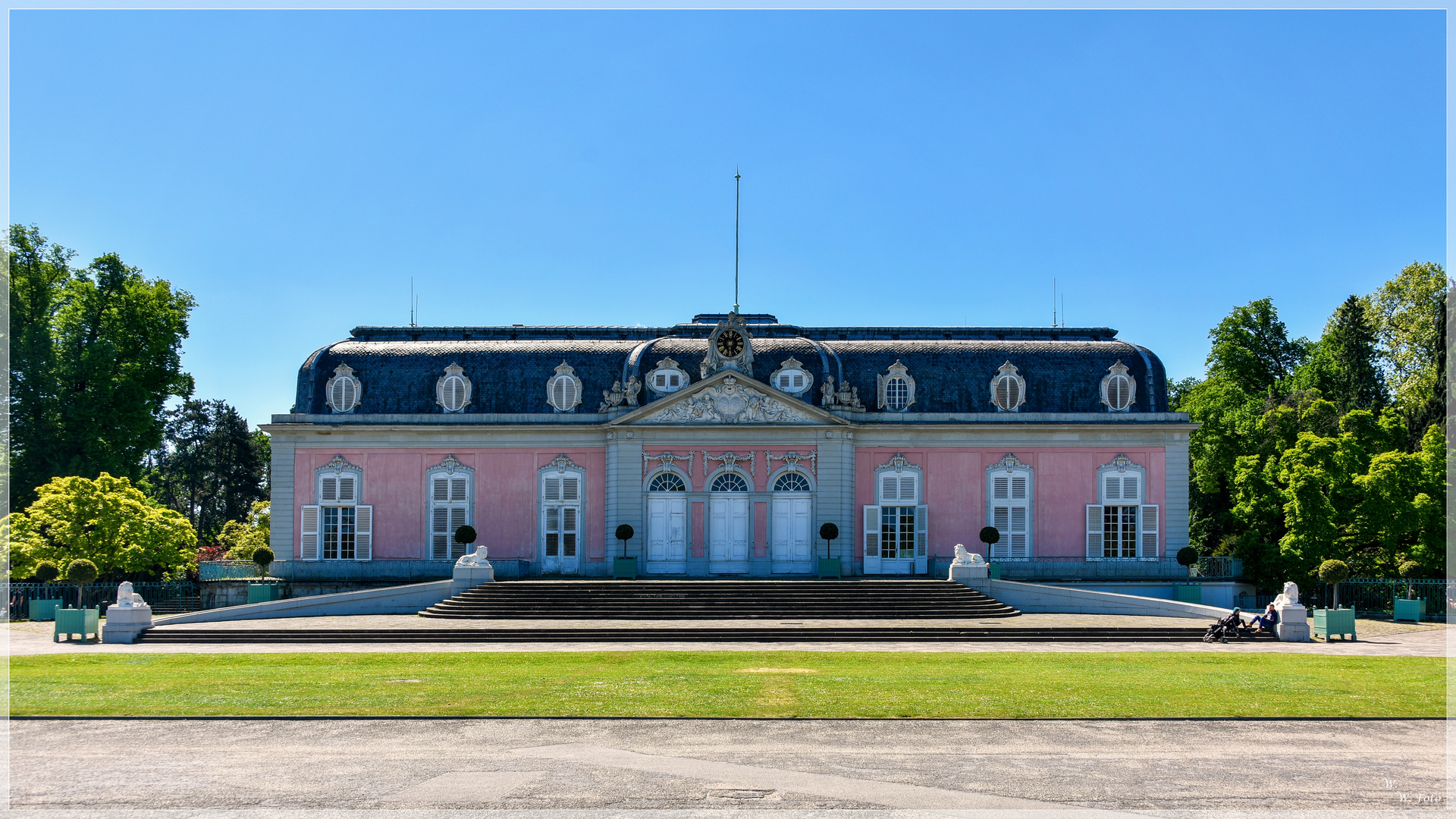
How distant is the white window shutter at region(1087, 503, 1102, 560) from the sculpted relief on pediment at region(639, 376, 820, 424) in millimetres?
10003

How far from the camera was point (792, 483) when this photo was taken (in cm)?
4138

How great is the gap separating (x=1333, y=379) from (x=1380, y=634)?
68.8 feet

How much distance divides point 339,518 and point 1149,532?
2761 centimetres

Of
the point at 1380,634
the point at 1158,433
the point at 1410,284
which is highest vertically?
the point at 1410,284

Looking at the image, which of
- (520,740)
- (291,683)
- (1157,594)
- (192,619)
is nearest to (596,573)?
(192,619)

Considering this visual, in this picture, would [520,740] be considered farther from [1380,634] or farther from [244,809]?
[1380,634]

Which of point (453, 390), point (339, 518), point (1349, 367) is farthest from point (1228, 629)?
point (339, 518)

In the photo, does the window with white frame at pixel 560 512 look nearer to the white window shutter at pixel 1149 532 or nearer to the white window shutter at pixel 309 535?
the white window shutter at pixel 309 535

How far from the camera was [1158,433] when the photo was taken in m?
42.2

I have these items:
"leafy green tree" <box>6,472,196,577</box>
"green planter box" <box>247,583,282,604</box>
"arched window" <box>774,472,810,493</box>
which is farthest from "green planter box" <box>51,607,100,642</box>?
"arched window" <box>774,472,810,493</box>

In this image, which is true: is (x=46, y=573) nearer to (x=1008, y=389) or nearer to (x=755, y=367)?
(x=755, y=367)

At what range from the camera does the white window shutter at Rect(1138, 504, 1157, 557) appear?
138 feet

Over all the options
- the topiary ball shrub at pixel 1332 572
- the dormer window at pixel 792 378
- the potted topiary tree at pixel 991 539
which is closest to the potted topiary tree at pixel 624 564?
the dormer window at pixel 792 378

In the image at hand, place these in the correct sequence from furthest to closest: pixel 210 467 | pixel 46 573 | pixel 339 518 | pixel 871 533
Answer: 1. pixel 210 467
2. pixel 339 518
3. pixel 871 533
4. pixel 46 573
